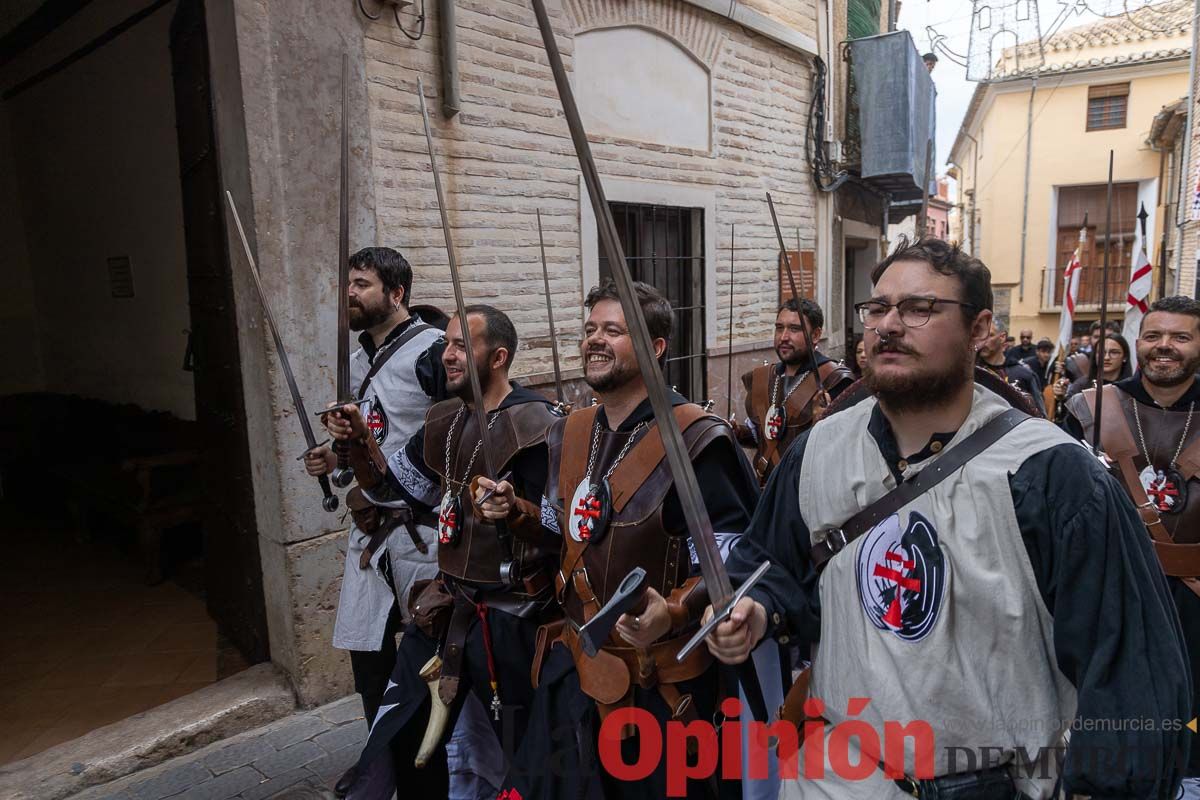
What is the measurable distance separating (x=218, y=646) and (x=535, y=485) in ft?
10.0

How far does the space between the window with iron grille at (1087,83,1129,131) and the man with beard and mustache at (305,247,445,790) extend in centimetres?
2521

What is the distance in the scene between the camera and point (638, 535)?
2387mm

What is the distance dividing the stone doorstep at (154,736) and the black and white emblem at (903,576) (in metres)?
3.44

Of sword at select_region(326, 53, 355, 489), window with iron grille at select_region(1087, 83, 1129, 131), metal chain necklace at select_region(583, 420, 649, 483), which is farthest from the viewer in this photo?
window with iron grille at select_region(1087, 83, 1129, 131)

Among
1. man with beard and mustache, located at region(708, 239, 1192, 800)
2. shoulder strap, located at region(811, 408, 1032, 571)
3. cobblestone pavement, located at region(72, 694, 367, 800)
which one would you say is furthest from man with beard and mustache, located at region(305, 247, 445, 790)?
shoulder strap, located at region(811, 408, 1032, 571)

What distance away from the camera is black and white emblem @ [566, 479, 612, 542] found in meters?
2.46

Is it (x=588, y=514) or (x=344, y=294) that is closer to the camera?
(x=588, y=514)

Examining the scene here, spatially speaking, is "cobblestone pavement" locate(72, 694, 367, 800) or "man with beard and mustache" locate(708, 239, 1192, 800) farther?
"cobblestone pavement" locate(72, 694, 367, 800)

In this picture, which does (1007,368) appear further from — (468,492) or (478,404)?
(478,404)

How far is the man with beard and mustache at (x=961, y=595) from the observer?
153cm

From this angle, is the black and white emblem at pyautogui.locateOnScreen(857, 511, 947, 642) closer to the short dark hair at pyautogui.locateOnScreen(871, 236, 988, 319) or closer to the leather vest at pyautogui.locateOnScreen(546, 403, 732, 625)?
the short dark hair at pyautogui.locateOnScreen(871, 236, 988, 319)

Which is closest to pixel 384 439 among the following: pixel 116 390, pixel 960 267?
pixel 960 267

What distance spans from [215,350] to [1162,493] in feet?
15.2

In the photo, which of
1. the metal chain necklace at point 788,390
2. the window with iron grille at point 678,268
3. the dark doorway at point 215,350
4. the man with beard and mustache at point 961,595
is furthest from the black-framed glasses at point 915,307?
the window with iron grille at point 678,268
